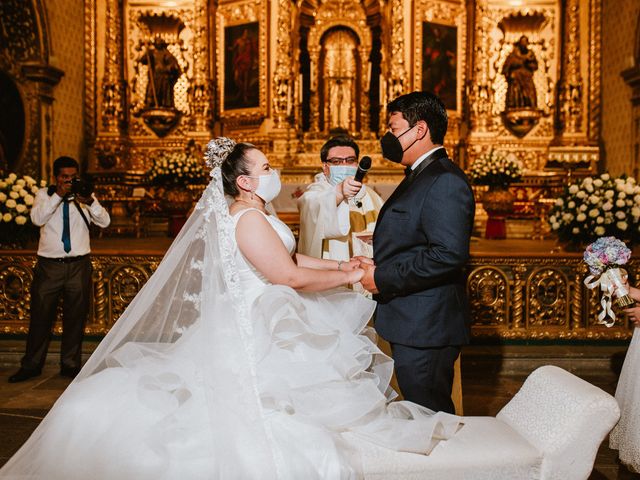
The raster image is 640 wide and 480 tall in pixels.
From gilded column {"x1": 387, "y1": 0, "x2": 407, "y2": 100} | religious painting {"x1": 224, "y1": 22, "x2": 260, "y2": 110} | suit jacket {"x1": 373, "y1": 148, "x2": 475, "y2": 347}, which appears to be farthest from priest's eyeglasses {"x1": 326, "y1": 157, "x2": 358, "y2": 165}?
religious painting {"x1": 224, "y1": 22, "x2": 260, "y2": 110}

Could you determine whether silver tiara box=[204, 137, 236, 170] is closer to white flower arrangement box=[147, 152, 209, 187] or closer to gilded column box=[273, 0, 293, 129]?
white flower arrangement box=[147, 152, 209, 187]

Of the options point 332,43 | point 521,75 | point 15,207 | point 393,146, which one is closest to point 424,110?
point 393,146

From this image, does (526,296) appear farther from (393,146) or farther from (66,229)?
(66,229)

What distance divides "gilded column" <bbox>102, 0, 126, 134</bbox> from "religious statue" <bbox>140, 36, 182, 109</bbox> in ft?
1.70

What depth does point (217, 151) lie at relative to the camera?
3055 mm

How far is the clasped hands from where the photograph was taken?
2.85 metres

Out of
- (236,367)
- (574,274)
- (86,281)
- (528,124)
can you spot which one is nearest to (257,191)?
(236,367)

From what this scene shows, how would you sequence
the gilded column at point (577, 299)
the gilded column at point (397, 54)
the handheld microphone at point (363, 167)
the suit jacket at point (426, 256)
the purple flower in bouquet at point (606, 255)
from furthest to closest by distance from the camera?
the gilded column at point (397, 54) → the gilded column at point (577, 299) → the handheld microphone at point (363, 167) → the purple flower in bouquet at point (606, 255) → the suit jacket at point (426, 256)

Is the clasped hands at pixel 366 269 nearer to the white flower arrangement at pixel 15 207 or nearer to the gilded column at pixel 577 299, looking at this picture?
the gilded column at pixel 577 299

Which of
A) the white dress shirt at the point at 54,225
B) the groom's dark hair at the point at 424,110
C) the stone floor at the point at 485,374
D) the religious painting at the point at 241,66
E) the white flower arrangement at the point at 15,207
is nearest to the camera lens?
the groom's dark hair at the point at 424,110

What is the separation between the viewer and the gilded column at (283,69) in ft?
41.1

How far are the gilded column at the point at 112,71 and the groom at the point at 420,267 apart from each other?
432 inches

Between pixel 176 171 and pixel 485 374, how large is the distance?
6.76m

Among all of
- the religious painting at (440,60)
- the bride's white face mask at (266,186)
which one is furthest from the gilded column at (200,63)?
the bride's white face mask at (266,186)
